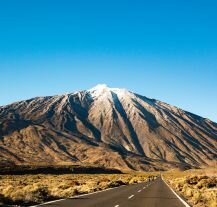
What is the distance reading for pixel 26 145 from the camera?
19275 cm

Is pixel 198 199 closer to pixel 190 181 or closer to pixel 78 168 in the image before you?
pixel 190 181

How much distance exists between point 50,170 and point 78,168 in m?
16.1

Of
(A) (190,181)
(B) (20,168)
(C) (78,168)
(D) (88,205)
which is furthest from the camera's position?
(C) (78,168)

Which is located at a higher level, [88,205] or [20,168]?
[20,168]

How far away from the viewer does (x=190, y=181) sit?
4869 cm

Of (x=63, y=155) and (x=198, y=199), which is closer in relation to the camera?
(x=198, y=199)

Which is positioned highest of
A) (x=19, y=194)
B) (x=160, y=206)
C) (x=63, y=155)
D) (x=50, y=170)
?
(x=63, y=155)

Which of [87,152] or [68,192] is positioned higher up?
[87,152]

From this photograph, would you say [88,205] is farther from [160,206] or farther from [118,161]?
[118,161]

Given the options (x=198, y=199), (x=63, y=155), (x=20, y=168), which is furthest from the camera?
(x=63, y=155)

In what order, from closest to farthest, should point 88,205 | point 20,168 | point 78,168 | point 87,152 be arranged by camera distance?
point 88,205 < point 20,168 < point 78,168 < point 87,152

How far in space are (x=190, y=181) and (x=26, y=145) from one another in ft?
499

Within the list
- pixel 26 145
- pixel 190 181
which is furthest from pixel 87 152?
pixel 190 181

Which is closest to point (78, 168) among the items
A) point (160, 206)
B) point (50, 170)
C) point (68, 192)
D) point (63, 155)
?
point (50, 170)
